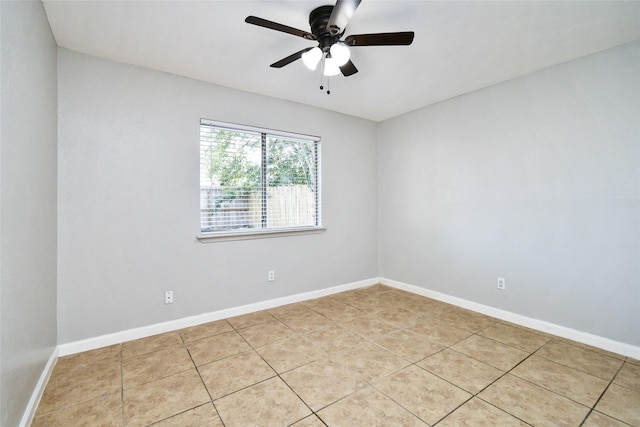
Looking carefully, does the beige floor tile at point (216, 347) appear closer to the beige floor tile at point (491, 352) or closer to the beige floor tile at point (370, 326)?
the beige floor tile at point (370, 326)

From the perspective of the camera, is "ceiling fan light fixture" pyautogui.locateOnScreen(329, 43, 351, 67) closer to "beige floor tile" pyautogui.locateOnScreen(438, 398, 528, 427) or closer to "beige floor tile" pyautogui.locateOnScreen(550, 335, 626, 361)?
"beige floor tile" pyautogui.locateOnScreen(438, 398, 528, 427)

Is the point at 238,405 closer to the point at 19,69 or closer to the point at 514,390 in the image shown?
the point at 514,390

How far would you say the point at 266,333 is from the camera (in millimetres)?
2670

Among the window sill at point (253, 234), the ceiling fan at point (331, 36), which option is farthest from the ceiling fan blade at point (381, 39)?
the window sill at point (253, 234)

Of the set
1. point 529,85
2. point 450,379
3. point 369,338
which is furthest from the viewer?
point 529,85

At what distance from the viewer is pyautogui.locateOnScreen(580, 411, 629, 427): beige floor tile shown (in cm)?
154

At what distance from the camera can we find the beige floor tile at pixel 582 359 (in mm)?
2039

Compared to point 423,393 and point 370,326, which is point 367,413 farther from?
point 370,326

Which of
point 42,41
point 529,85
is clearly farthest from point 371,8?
point 42,41

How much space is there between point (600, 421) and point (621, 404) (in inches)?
11.4

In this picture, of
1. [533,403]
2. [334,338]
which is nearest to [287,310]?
[334,338]

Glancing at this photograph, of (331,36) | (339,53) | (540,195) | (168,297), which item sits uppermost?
(331,36)

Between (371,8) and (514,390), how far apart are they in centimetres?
266

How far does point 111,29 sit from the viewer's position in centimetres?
206
